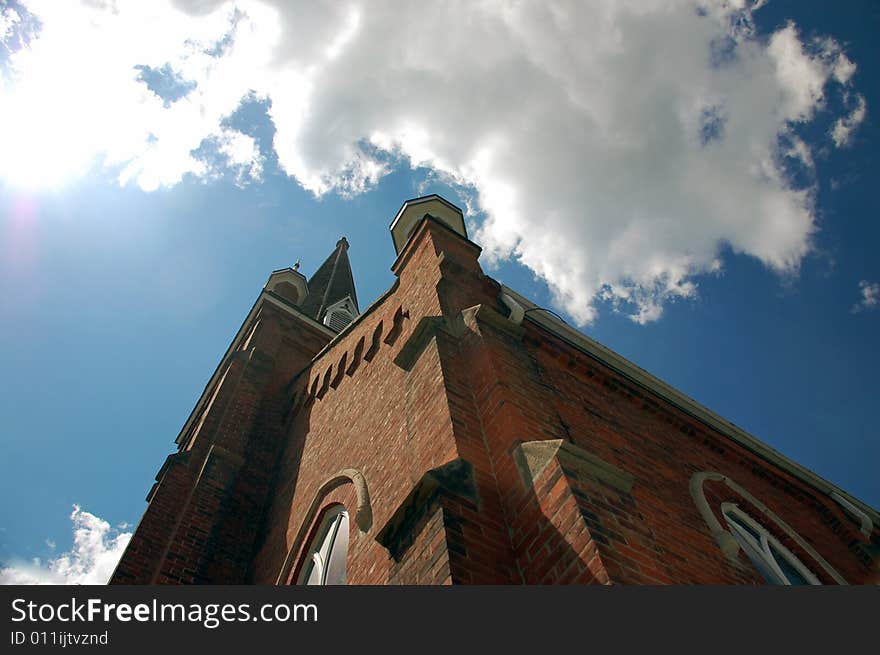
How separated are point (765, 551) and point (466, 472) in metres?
5.13

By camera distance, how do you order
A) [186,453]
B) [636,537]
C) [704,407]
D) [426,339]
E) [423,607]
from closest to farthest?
[423,607]
[636,537]
[426,339]
[186,453]
[704,407]

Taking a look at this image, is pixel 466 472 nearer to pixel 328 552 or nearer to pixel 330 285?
pixel 328 552

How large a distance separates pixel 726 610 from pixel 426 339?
148 inches

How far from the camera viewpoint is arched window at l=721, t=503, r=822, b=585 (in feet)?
22.8

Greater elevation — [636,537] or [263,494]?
[263,494]

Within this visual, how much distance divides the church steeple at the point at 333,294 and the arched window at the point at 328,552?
11.6 m

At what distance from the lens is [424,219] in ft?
26.5

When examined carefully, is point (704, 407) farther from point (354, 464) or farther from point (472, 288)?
point (354, 464)

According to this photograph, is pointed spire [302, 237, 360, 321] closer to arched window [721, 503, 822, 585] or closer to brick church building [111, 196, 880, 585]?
brick church building [111, 196, 880, 585]

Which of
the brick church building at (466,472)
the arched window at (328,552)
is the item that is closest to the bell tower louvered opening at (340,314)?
the brick church building at (466,472)

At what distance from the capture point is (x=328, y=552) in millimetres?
6895

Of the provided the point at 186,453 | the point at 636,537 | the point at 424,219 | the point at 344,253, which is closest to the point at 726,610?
the point at 636,537

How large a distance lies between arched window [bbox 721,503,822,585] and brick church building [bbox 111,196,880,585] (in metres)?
0.03

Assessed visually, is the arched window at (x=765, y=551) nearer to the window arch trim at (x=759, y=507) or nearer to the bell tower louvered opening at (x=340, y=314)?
the window arch trim at (x=759, y=507)
